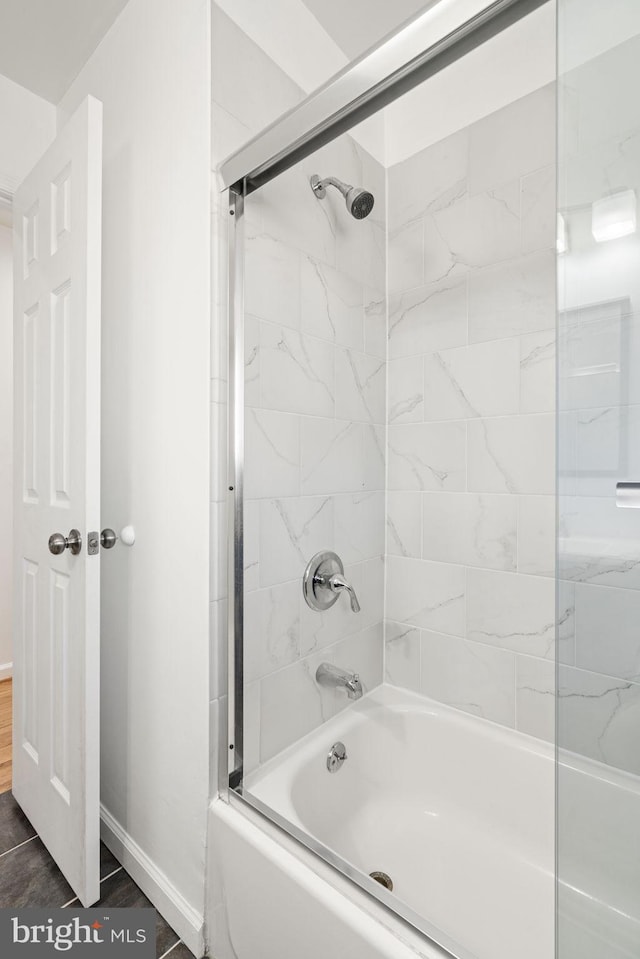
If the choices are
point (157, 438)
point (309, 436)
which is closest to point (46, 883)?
point (157, 438)

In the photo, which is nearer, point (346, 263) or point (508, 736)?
point (508, 736)

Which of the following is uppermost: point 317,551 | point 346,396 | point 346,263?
point 346,263

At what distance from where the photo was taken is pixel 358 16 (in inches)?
55.7

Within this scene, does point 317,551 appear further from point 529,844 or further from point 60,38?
point 60,38

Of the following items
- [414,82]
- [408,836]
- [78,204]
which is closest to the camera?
[414,82]

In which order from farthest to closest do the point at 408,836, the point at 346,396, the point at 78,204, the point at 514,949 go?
the point at 346,396 → the point at 408,836 → the point at 78,204 → the point at 514,949

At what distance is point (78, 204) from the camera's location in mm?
1211

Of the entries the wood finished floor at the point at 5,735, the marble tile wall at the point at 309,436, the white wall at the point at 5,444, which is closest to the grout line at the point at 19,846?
the wood finished floor at the point at 5,735

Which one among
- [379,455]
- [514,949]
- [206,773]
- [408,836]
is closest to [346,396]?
[379,455]

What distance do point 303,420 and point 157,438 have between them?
391 mm

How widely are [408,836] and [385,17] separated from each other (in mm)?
2316

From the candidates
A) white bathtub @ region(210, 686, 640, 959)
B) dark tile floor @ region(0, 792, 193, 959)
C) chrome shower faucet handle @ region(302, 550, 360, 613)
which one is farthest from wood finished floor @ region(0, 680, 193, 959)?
chrome shower faucet handle @ region(302, 550, 360, 613)

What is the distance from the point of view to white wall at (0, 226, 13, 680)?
266 centimetres

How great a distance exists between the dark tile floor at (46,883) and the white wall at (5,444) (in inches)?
55.3
